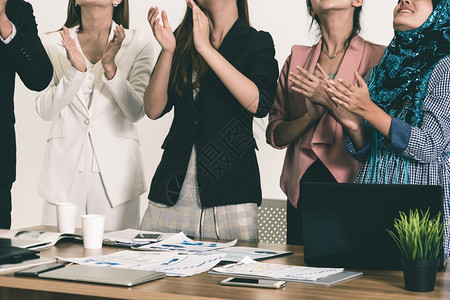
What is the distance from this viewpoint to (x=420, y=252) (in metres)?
1.30

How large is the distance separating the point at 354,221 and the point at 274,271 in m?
0.23

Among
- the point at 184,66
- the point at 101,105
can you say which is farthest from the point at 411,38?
the point at 101,105

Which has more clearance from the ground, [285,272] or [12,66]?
[12,66]

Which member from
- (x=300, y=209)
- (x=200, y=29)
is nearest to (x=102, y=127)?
(x=200, y=29)

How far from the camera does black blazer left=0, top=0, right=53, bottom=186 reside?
7.60 ft

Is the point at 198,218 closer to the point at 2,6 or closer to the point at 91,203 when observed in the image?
the point at 91,203

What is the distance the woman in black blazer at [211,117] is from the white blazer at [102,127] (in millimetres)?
313

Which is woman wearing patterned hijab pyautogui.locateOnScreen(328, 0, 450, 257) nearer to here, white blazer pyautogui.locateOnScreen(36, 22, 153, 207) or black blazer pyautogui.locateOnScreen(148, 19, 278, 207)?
black blazer pyautogui.locateOnScreen(148, 19, 278, 207)

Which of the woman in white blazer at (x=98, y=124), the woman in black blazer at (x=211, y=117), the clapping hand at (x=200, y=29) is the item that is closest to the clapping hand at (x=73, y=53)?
the woman in white blazer at (x=98, y=124)

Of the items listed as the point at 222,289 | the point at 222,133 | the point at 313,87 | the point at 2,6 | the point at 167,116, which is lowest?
the point at 222,289

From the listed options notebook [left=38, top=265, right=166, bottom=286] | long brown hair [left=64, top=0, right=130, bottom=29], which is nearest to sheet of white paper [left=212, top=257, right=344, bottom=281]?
notebook [left=38, top=265, right=166, bottom=286]

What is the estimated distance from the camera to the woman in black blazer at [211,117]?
6.89 feet

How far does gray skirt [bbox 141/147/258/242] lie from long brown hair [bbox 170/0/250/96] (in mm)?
281

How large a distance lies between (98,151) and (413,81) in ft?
4.06
